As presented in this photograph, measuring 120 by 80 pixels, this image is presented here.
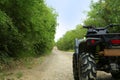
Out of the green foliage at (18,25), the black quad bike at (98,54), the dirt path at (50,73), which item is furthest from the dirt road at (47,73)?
the black quad bike at (98,54)

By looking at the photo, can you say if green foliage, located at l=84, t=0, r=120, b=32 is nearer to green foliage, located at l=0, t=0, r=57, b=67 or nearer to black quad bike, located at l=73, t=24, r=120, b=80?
green foliage, located at l=0, t=0, r=57, b=67

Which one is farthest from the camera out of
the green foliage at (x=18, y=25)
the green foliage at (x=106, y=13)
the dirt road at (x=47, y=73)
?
the green foliage at (x=106, y=13)

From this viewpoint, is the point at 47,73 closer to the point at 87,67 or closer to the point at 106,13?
the point at 87,67

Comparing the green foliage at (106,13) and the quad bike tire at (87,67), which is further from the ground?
the green foliage at (106,13)

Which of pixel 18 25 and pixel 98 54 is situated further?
pixel 18 25

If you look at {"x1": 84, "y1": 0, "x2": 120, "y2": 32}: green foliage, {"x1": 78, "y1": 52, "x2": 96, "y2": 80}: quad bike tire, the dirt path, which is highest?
{"x1": 84, "y1": 0, "x2": 120, "y2": 32}: green foliage

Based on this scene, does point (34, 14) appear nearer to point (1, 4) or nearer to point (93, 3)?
point (1, 4)

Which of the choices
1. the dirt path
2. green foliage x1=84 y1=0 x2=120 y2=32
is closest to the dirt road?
the dirt path

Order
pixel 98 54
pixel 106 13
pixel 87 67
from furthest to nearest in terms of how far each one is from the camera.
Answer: pixel 106 13, pixel 98 54, pixel 87 67

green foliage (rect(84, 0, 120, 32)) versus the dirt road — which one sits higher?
green foliage (rect(84, 0, 120, 32))

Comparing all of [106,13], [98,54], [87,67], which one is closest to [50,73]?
[98,54]

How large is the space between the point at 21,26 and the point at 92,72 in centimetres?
971

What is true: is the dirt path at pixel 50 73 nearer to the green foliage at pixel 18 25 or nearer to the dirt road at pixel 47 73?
the dirt road at pixel 47 73


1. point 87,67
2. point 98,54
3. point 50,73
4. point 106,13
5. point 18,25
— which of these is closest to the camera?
point 87,67
